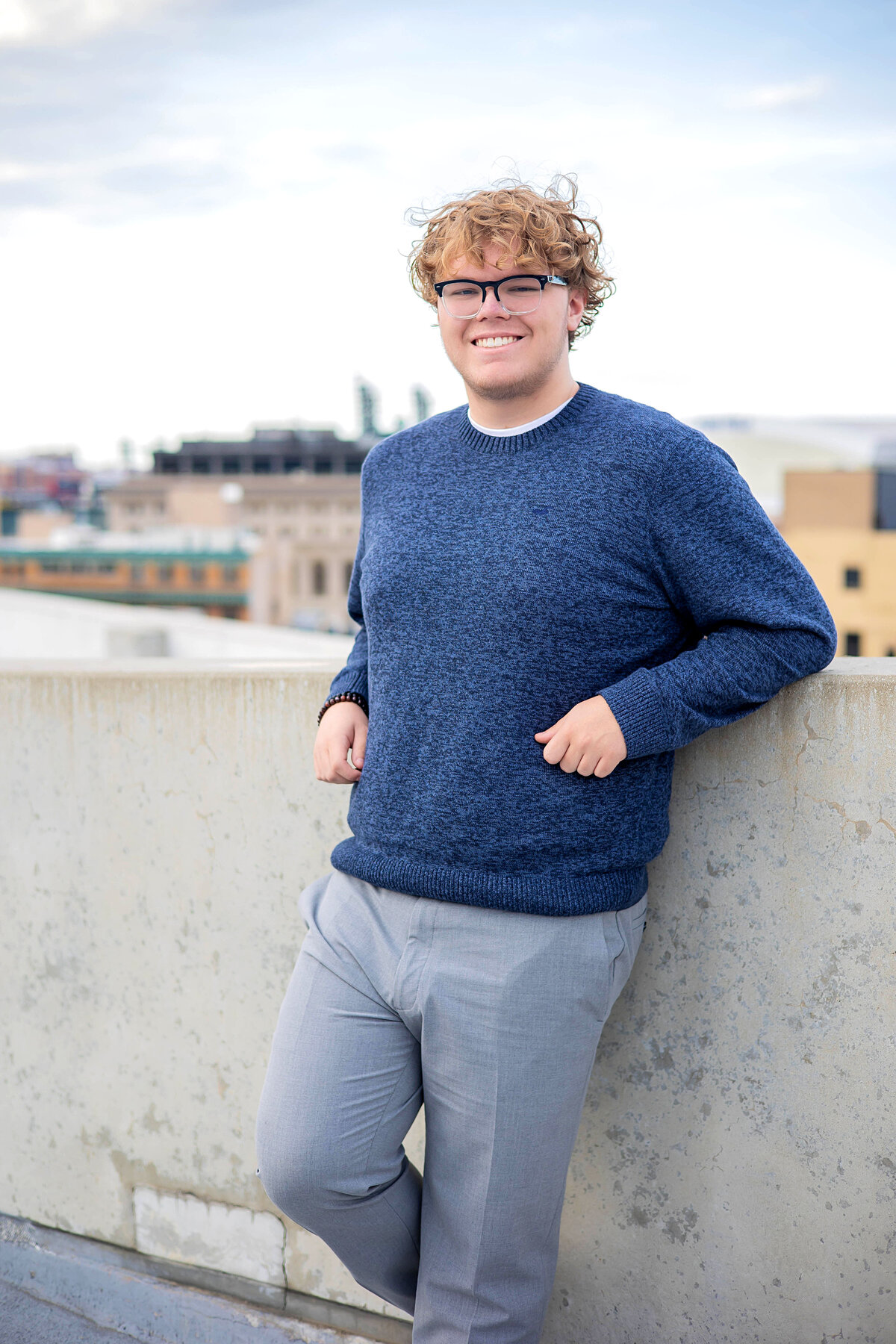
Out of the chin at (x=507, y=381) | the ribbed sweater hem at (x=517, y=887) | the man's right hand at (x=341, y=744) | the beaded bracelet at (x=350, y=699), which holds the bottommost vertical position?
the ribbed sweater hem at (x=517, y=887)

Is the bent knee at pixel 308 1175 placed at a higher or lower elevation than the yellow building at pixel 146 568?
lower

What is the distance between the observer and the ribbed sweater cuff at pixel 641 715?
1.62 m

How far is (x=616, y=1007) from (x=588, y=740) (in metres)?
0.67

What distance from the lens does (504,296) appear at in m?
1.80

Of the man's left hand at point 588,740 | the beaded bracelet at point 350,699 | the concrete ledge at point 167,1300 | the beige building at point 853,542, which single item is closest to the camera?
the man's left hand at point 588,740

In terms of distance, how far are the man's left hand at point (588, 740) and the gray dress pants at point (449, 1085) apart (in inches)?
9.5

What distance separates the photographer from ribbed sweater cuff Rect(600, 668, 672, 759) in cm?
162

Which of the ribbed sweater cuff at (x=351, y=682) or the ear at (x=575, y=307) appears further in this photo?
the ribbed sweater cuff at (x=351, y=682)

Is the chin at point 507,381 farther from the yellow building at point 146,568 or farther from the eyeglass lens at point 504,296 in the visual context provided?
the yellow building at point 146,568

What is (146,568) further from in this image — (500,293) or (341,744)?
(500,293)

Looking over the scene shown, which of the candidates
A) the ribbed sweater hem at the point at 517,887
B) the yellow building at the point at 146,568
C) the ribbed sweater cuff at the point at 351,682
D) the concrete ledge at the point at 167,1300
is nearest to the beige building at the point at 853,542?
the yellow building at the point at 146,568

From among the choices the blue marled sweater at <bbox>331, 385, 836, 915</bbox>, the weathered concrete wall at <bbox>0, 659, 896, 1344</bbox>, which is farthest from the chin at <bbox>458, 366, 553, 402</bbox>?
the weathered concrete wall at <bbox>0, 659, 896, 1344</bbox>

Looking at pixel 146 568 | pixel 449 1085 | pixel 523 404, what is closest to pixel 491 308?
pixel 523 404

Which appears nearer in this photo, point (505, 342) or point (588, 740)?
point (588, 740)
